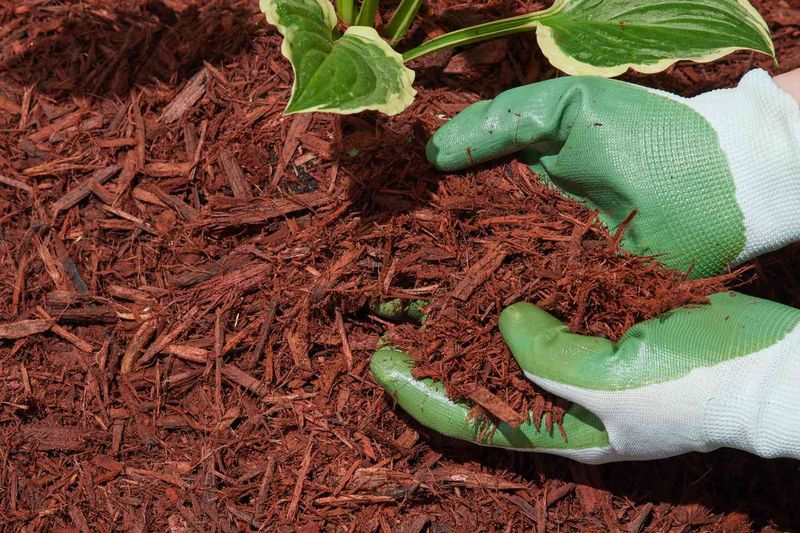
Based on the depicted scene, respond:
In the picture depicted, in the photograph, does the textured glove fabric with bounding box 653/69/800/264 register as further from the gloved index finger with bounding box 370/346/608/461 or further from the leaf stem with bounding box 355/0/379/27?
the leaf stem with bounding box 355/0/379/27

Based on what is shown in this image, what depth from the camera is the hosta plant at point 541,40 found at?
1.33 meters

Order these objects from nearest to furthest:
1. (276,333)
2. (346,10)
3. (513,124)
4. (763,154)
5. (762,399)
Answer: (762,399)
(763,154)
(513,124)
(276,333)
(346,10)

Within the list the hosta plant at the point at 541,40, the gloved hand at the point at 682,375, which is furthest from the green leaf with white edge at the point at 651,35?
the gloved hand at the point at 682,375

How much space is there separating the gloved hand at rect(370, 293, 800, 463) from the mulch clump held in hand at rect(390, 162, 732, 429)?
0.05 metres

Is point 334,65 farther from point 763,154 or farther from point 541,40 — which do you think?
point 763,154

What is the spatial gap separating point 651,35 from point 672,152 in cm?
30

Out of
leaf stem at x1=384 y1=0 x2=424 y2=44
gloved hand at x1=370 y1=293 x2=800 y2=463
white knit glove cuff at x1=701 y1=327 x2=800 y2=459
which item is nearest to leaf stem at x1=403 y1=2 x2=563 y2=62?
leaf stem at x1=384 y1=0 x2=424 y2=44

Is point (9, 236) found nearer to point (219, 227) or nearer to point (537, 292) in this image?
point (219, 227)

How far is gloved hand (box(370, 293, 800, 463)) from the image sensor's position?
4.30ft

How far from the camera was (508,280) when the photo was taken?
4.91 ft

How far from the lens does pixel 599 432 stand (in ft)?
4.81

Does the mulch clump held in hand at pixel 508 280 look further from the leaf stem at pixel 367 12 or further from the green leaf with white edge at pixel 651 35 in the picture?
the leaf stem at pixel 367 12

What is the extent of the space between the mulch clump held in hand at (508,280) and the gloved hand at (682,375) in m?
0.05

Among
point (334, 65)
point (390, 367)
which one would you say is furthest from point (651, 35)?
point (390, 367)
